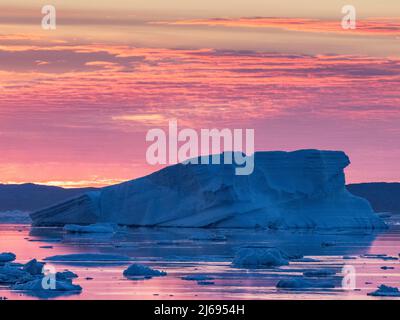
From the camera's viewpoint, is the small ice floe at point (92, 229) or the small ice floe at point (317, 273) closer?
the small ice floe at point (317, 273)

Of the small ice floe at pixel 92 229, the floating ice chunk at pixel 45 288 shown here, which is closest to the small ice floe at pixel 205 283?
the floating ice chunk at pixel 45 288

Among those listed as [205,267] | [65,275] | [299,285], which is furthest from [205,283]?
[205,267]

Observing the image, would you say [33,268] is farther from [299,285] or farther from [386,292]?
[386,292]

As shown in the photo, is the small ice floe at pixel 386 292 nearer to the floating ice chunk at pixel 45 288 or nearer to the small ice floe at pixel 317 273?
the small ice floe at pixel 317 273

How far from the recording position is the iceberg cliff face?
4522cm

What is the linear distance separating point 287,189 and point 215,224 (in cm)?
344

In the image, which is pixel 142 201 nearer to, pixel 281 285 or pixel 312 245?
pixel 312 245

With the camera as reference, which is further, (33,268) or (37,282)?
(33,268)

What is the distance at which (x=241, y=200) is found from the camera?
45031 mm

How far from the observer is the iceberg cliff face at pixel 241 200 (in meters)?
45.2

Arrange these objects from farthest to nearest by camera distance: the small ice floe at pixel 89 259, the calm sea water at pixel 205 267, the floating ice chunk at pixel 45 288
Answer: the small ice floe at pixel 89 259
the calm sea water at pixel 205 267
the floating ice chunk at pixel 45 288

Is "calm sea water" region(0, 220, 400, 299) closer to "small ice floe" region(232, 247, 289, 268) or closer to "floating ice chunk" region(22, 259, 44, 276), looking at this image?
"small ice floe" region(232, 247, 289, 268)
